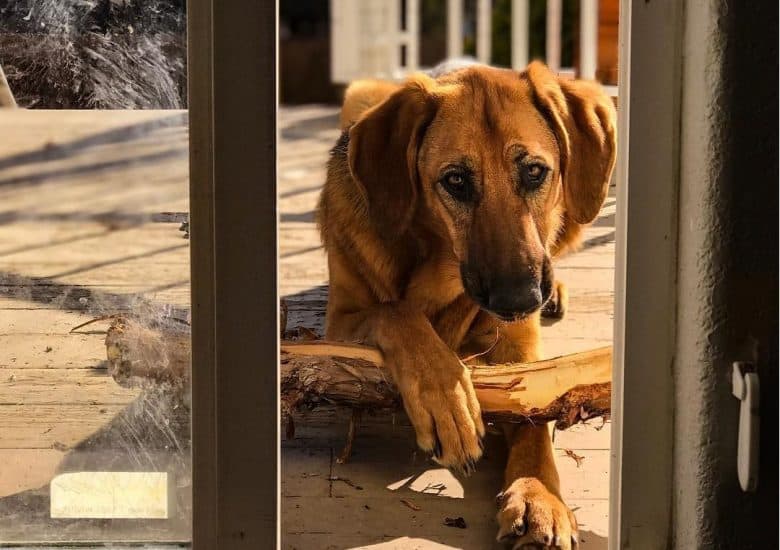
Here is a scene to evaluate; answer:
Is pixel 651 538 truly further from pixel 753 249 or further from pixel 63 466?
pixel 63 466

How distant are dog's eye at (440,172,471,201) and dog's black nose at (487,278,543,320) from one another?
25 centimetres

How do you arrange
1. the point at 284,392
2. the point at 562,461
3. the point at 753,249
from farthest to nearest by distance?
1. the point at 562,461
2. the point at 284,392
3. the point at 753,249

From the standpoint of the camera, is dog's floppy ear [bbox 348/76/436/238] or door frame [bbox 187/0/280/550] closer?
door frame [bbox 187/0/280/550]

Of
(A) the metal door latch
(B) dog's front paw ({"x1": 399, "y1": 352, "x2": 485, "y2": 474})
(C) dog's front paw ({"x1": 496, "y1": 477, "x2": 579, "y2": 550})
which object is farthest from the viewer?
(B) dog's front paw ({"x1": 399, "y1": 352, "x2": 485, "y2": 474})

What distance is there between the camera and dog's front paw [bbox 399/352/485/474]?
2.36 m

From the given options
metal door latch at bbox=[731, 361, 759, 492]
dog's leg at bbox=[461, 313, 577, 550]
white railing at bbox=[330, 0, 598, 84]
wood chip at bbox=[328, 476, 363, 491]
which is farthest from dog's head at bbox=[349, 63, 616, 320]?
white railing at bbox=[330, 0, 598, 84]

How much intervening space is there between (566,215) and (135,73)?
138cm

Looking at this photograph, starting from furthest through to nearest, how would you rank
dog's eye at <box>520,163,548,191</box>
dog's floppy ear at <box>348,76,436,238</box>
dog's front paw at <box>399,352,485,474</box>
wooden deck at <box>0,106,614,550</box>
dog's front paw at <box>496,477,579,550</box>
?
dog's floppy ear at <box>348,76,436,238</box>, dog's eye at <box>520,163,548,191</box>, dog's front paw at <box>399,352,485,474</box>, dog's front paw at <box>496,477,579,550</box>, wooden deck at <box>0,106,614,550</box>

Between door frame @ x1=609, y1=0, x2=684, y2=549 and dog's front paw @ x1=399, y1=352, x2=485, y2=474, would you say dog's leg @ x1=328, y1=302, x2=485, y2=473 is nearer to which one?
dog's front paw @ x1=399, y1=352, x2=485, y2=474

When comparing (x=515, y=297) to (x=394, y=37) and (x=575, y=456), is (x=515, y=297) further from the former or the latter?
(x=394, y=37)

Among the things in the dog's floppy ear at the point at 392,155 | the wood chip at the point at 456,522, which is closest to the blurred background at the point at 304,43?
the dog's floppy ear at the point at 392,155

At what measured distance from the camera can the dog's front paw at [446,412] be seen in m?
2.36

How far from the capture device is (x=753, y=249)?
173 centimetres

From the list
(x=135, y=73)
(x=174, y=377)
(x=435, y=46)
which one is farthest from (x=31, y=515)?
(x=435, y=46)
